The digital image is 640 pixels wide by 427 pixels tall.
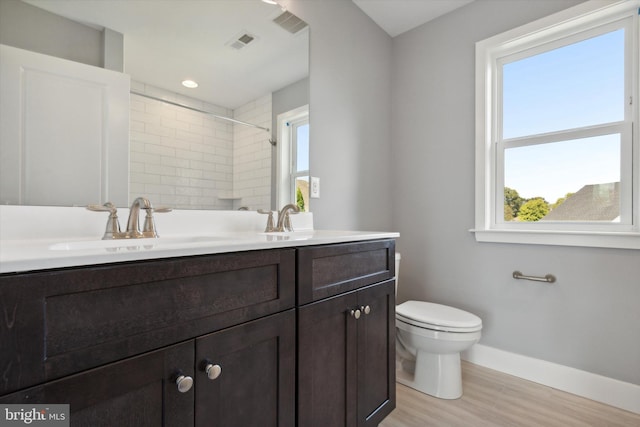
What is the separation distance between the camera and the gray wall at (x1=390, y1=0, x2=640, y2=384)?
1.64 meters

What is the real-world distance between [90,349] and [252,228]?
0.95 meters

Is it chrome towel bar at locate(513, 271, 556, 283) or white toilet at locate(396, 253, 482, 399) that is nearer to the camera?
white toilet at locate(396, 253, 482, 399)

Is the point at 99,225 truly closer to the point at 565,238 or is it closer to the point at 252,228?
the point at 252,228

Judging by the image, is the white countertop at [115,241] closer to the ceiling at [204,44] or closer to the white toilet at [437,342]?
the ceiling at [204,44]

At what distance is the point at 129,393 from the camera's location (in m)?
0.59

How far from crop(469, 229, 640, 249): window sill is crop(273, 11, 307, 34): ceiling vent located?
165cm

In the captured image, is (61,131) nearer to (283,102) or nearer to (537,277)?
(283,102)

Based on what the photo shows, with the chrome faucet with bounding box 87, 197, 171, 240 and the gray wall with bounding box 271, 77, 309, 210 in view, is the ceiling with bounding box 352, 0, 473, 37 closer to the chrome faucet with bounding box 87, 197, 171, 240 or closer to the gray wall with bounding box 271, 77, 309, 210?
the gray wall with bounding box 271, 77, 309, 210

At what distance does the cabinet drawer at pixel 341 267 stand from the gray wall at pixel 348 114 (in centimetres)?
62

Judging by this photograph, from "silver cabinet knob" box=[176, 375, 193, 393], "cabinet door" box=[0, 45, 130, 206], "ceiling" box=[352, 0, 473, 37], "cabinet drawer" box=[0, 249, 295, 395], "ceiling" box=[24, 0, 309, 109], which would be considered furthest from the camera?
"ceiling" box=[352, 0, 473, 37]

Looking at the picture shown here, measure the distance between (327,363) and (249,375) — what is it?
12.7 inches

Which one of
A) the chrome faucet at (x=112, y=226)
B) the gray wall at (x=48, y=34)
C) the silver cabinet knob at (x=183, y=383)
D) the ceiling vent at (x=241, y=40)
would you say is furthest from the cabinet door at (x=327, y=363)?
the ceiling vent at (x=241, y=40)

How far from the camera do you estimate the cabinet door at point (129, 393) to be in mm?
516

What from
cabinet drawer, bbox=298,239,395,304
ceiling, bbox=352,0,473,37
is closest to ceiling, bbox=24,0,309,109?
ceiling, bbox=352,0,473,37
